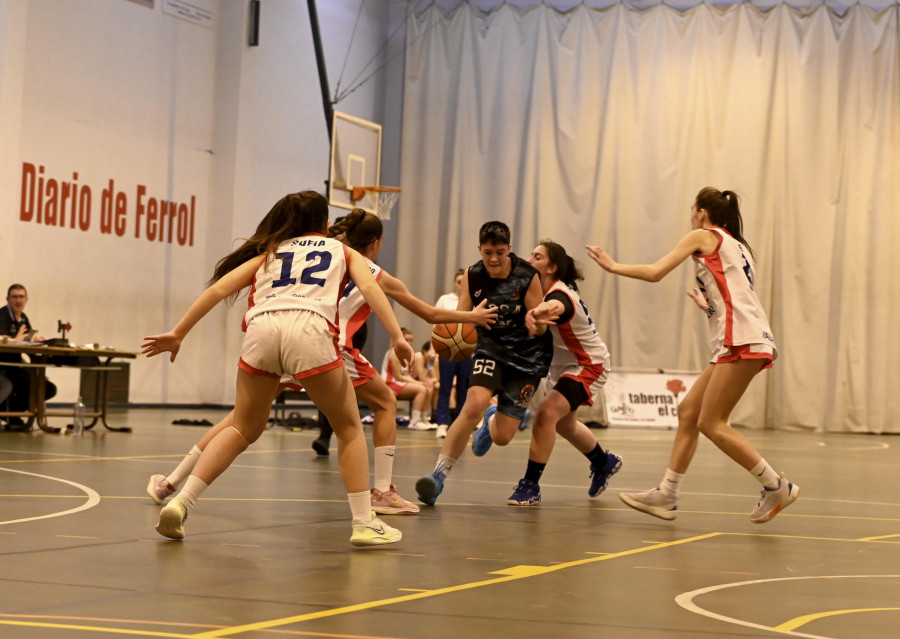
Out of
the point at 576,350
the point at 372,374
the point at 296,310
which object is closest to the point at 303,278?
the point at 296,310

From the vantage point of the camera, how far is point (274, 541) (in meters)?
5.23

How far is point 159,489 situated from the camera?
6422 mm

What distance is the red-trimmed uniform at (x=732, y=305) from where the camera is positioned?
6492 mm

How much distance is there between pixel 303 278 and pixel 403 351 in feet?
1.75

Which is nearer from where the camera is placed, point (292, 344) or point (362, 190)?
point (292, 344)

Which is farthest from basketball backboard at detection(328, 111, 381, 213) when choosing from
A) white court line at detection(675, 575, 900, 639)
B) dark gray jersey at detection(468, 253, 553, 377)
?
white court line at detection(675, 575, 900, 639)

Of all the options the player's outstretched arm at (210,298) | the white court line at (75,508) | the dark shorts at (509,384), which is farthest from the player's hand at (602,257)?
the white court line at (75,508)

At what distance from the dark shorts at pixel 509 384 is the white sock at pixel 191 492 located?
7.55 feet

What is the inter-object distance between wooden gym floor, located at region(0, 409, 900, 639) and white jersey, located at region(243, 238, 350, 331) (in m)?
1.00

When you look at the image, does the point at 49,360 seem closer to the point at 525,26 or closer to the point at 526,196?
the point at 526,196

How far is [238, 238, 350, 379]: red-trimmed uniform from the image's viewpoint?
16.6 feet

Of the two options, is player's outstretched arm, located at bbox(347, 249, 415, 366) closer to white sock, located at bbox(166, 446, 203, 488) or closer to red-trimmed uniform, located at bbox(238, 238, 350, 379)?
red-trimmed uniform, located at bbox(238, 238, 350, 379)

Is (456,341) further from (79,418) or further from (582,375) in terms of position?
(79,418)

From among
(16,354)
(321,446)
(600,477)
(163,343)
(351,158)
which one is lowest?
(321,446)
